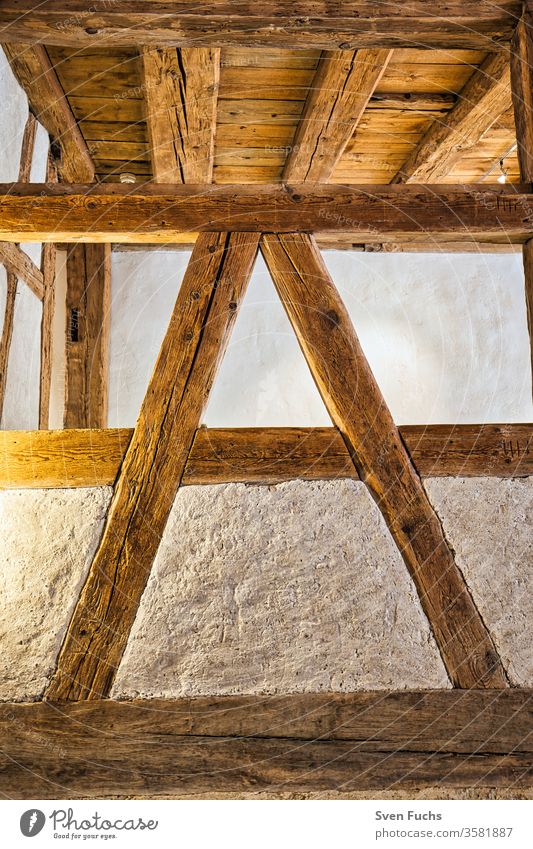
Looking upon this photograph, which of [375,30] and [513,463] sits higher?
[375,30]

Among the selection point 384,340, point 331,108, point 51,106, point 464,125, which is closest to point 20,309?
point 51,106

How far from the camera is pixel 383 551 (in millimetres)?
2164

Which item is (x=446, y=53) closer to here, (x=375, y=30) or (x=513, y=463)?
(x=375, y=30)

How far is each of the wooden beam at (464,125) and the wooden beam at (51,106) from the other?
1.61 meters

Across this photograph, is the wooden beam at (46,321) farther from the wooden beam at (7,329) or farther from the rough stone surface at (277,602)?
the rough stone surface at (277,602)

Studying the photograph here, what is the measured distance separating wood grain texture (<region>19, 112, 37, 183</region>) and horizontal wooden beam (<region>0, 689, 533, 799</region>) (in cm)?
191

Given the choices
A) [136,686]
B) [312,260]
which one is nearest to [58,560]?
[136,686]

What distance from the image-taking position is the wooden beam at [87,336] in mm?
4047

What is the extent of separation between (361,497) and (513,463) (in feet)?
1.57

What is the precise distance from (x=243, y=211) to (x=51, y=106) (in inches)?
48.4

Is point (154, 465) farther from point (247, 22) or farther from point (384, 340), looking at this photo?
point (384, 340)

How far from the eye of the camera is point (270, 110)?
10.8ft

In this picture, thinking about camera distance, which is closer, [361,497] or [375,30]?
[361,497]

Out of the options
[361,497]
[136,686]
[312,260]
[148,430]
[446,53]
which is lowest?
[136,686]
